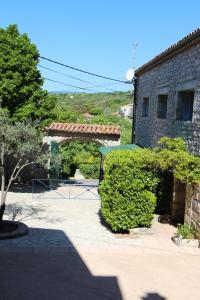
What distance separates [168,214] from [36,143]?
5.56 meters

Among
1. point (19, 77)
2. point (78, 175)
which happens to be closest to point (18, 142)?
point (19, 77)

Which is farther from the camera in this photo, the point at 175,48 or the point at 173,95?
the point at 173,95

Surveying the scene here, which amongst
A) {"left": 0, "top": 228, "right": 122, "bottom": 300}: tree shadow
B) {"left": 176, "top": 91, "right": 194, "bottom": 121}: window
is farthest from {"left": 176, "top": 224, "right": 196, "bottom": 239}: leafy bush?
{"left": 176, "top": 91, "right": 194, "bottom": 121}: window

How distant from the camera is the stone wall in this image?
13.0 m

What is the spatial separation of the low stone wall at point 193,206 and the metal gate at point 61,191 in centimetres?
742

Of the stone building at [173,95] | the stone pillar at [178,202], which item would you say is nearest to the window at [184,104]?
the stone building at [173,95]

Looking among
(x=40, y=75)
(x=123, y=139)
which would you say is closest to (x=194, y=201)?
(x=40, y=75)

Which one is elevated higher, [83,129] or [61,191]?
[83,129]

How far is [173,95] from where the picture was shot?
15.4 meters

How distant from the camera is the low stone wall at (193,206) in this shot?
12023mm

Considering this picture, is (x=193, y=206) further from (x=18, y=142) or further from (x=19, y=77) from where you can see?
(x=19, y=77)

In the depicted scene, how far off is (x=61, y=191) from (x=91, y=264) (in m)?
11.5

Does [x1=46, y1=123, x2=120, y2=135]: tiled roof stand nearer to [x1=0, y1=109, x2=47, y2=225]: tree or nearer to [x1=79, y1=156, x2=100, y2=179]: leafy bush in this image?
[x1=79, y1=156, x2=100, y2=179]: leafy bush

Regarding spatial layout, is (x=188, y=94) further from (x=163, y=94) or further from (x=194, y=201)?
(x=194, y=201)
